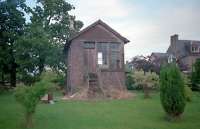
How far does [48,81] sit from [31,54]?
1188 inches

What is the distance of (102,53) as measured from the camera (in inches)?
1503

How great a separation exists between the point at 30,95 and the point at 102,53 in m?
21.6

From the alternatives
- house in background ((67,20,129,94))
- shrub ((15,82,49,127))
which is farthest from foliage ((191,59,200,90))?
shrub ((15,82,49,127))

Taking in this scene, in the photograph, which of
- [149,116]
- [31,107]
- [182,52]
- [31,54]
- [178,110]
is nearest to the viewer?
[31,107]

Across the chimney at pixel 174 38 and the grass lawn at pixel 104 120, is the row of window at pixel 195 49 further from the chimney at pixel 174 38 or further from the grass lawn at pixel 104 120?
the grass lawn at pixel 104 120

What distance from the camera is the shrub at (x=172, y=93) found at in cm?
1878

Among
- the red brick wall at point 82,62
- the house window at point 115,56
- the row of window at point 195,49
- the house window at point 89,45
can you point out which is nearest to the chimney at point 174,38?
the row of window at point 195,49

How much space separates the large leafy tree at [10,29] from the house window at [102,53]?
16.9 metres

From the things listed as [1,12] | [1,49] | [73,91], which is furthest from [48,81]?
[1,12]

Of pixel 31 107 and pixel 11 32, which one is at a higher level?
pixel 11 32

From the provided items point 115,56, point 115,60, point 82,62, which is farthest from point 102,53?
point 82,62

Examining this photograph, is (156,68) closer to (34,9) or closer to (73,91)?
(73,91)

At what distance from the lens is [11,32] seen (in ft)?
165

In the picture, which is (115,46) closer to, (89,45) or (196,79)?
(89,45)
